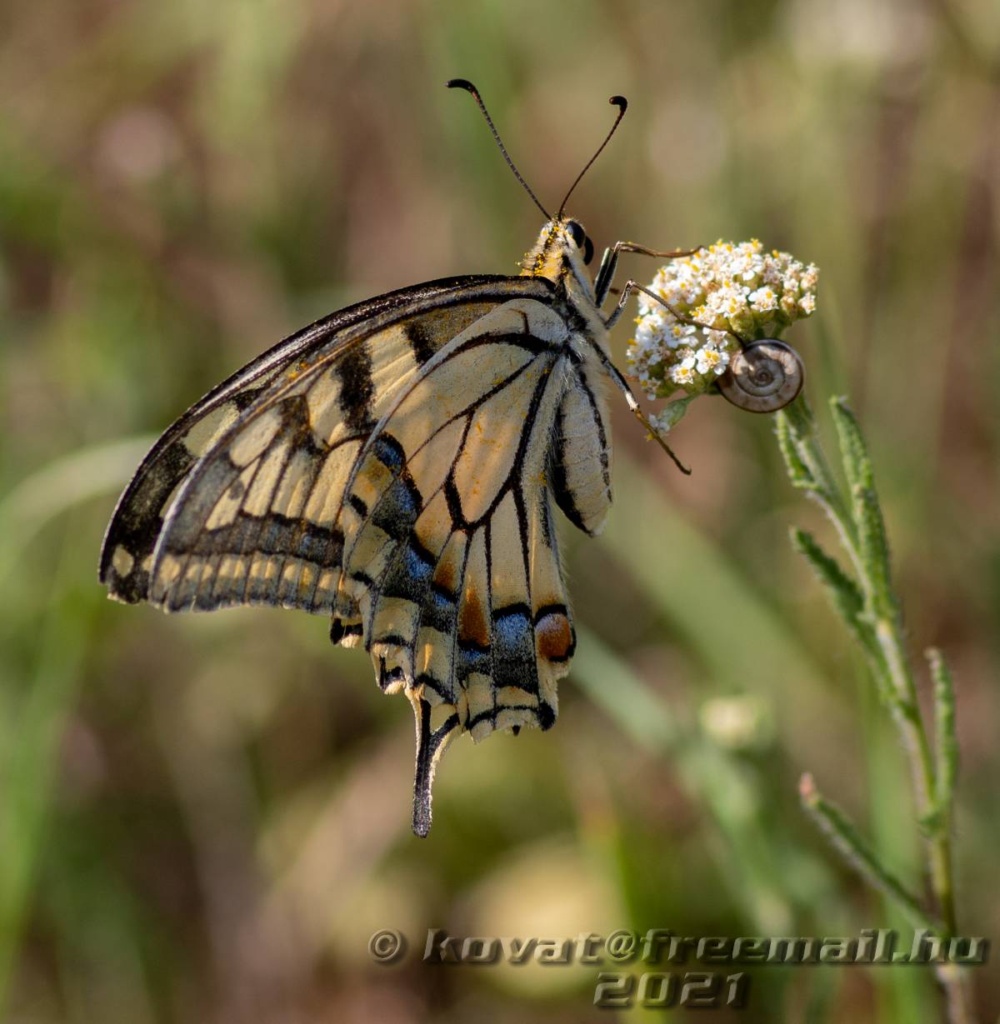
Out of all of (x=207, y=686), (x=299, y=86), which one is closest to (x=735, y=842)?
(x=207, y=686)

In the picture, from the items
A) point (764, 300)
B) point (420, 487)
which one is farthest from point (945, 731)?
point (420, 487)

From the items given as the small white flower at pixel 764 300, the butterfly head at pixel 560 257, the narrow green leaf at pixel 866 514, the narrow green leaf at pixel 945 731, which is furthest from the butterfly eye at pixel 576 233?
the narrow green leaf at pixel 945 731

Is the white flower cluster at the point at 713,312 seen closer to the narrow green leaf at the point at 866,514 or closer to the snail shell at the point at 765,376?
the snail shell at the point at 765,376

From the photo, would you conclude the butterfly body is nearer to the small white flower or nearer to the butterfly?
the butterfly

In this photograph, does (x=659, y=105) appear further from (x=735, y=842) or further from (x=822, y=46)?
(x=735, y=842)

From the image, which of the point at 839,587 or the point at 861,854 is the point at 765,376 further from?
the point at 861,854
